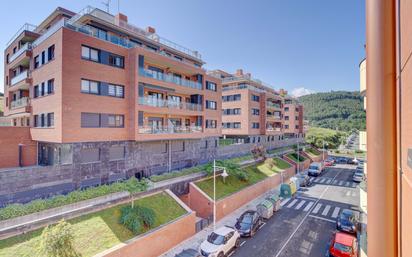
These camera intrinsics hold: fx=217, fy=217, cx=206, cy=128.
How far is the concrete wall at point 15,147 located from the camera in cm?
2040

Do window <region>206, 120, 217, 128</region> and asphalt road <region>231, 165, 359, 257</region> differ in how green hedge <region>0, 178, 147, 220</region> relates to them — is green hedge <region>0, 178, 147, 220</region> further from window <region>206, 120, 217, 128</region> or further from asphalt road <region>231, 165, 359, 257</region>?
window <region>206, 120, 217, 128</region>

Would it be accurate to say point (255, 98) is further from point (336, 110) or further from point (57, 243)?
point (336, 110)

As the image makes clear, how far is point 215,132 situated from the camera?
32906 millimetres

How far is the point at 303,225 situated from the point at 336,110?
395 feet

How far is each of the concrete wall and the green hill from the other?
117806 millimetres

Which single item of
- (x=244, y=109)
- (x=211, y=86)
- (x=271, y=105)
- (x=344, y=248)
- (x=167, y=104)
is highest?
(x=211, y=86)

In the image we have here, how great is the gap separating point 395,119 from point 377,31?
45.4 inches

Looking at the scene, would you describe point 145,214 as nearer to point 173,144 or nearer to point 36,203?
point 36,203

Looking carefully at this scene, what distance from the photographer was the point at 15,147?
69.3ft

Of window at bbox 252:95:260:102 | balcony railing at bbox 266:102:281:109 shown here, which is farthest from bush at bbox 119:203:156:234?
balcony railing at bbox 266:102:281:109

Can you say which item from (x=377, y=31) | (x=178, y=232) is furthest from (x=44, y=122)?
(x=377, y=31)

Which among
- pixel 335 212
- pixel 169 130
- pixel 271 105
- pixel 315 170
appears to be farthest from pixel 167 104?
pixel 271 105

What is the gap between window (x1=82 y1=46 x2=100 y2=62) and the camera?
60.8 feet

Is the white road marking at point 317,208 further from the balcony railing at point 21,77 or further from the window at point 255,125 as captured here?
the balcony railing at point 21,77
